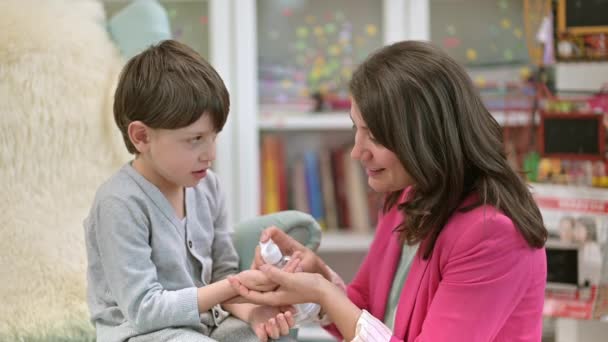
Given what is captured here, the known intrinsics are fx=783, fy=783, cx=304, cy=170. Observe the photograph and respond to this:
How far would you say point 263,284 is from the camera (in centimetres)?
138

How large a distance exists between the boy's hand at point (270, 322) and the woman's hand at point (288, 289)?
28 millimetres

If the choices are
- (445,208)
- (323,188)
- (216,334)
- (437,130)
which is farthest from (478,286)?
(323,188)

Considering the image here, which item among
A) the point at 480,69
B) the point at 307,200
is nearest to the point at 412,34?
Result: the point at 480,69

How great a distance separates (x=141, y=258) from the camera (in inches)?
51.9

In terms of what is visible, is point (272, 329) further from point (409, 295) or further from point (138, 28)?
point (138, 28)

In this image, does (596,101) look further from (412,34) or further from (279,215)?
(279,215)

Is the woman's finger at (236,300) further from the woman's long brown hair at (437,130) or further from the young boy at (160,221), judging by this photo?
the woman's long brown hair at (437,130)

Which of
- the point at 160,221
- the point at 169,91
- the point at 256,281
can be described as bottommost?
the point at 256,281

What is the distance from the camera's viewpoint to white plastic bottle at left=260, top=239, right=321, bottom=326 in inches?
56.2

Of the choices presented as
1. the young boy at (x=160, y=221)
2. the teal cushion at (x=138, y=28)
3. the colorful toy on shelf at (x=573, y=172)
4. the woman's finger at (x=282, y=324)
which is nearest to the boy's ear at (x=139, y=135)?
the young boy at (x=160, y=221)

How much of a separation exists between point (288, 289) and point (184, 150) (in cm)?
30

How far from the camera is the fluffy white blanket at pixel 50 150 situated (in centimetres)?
164

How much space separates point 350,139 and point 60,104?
1.30 metres

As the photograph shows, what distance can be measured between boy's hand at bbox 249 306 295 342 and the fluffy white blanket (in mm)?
390
